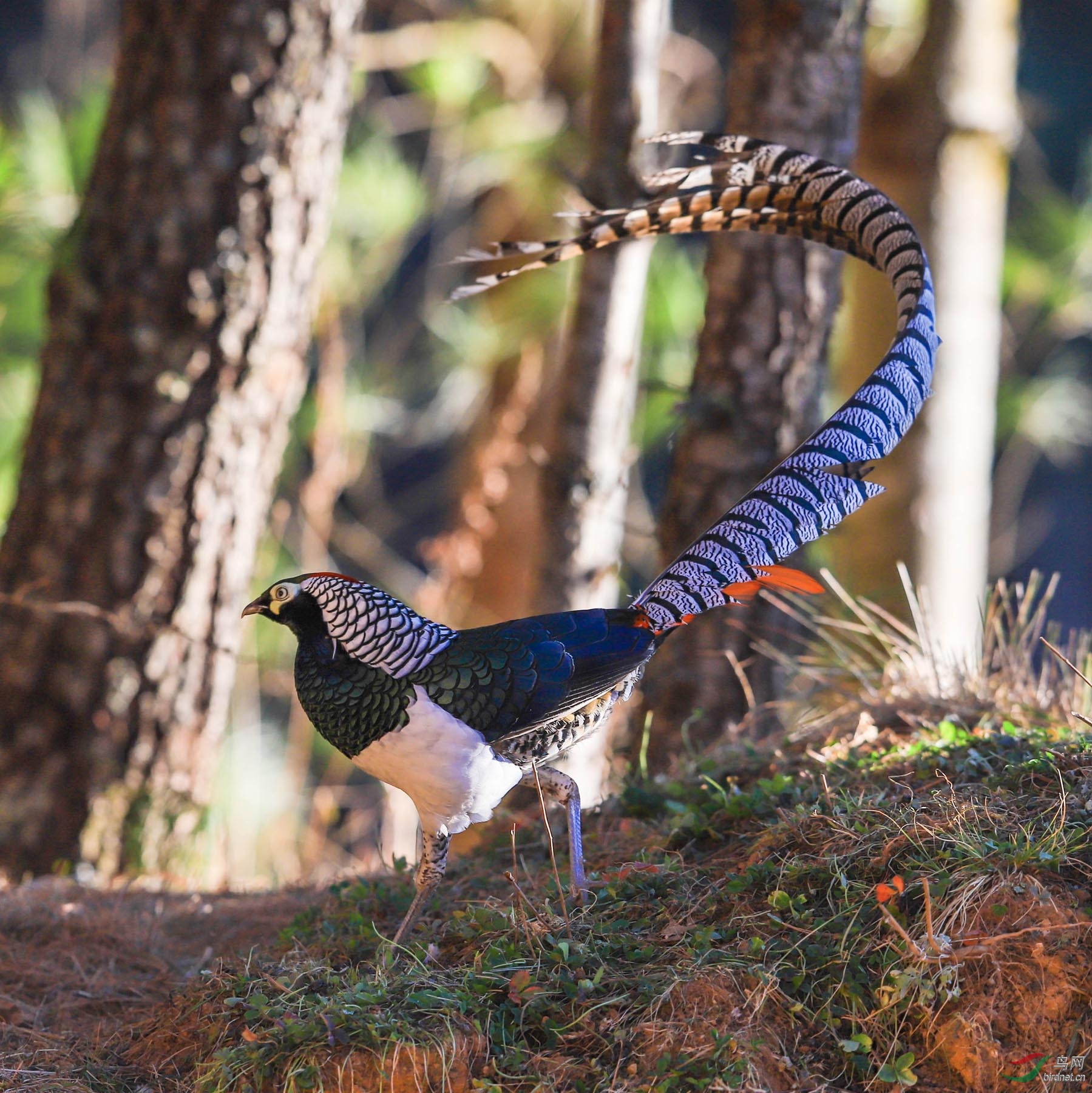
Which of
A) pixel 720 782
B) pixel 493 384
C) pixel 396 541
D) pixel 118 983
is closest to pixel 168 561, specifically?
pixel 118 983

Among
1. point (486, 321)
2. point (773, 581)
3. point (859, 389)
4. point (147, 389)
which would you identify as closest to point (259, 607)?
point (773, 581)

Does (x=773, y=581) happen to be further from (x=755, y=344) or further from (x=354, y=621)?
(x=755, y=344)

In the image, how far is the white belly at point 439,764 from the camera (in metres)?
2.48

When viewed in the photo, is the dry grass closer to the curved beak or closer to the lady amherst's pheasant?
the lady amherst's pheasant

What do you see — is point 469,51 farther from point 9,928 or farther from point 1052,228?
point 9,928

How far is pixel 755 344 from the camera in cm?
377

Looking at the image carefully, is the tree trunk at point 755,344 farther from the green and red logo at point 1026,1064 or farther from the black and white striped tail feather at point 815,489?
the green and red logo at point 1026,1064

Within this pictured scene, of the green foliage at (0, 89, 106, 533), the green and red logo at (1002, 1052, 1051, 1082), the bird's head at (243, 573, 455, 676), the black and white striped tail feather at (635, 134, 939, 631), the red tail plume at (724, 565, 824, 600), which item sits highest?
the green foliage at (0, 89, 106, 533)

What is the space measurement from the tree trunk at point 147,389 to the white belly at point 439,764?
1.78 m

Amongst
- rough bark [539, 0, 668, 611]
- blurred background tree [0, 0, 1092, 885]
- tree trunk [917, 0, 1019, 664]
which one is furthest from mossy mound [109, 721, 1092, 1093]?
tree trunk [917, 0, 1019, 664]

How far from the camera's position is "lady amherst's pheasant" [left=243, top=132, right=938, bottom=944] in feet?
8.28

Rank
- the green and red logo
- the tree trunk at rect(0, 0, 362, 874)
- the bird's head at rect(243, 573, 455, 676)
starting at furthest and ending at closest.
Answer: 1. the tree trunk at rect(0, 0, 362, 874)
2. the bird's head at rect(243, 573, 455, 676)
3. the green and red logo

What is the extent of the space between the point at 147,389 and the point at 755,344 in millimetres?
2159

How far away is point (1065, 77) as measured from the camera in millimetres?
11578
